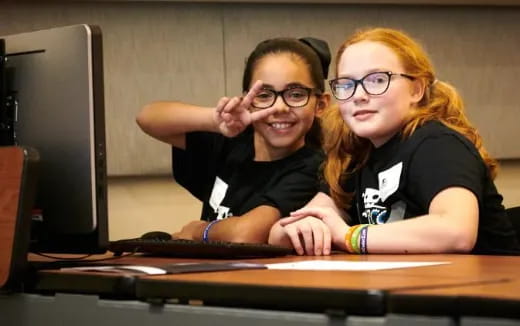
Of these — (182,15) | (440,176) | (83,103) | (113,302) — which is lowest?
(113,302)

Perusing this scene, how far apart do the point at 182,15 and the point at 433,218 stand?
1420 mm

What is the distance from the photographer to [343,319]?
30.8 inches

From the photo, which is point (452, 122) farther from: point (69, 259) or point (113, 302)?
point (113, 302)

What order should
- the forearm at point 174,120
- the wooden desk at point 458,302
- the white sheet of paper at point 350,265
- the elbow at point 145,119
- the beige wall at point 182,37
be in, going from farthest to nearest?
the beige wall at point 182,37 → the elbow at point 145,119 → the forearm at point 174,120 → the white sheet of paper at point 350,265 → the wooden desk at point 458,302

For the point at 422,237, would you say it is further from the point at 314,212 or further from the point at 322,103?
the point at 322,103

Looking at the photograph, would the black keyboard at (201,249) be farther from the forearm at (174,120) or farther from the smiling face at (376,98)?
the forearm at (174,120)

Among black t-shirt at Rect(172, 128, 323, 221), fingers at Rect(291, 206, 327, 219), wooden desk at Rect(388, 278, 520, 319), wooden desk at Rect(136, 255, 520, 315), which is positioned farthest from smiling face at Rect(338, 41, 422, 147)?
wooden desk at Rect(388, 278, 520, 319)

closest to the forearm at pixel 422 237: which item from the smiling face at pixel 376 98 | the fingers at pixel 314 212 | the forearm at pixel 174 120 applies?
the fingers at pixel 314 212

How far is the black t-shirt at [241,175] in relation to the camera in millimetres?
1995

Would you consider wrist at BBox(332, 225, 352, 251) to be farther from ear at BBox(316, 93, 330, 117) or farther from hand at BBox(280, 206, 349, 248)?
ear at BBox(316, 93, 330, 117)

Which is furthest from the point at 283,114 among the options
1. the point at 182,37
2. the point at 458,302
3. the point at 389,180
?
the point at 458,302

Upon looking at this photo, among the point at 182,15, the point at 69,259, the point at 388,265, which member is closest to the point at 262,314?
the point at 388,265

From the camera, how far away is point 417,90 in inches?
69.1

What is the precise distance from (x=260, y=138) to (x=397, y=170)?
1.63ft
